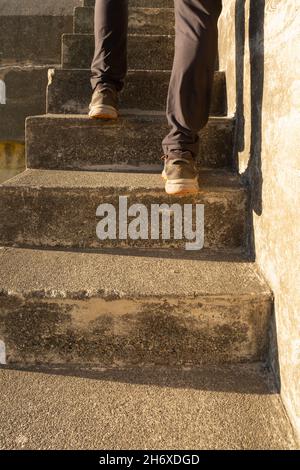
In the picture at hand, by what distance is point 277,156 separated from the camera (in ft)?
3.83

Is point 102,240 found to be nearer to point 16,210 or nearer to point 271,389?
point 16,210

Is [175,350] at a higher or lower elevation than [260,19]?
lower

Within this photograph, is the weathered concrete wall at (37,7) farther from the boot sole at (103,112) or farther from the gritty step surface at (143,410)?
the gritty step surface at (143,410)

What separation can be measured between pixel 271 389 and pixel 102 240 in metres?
0.75

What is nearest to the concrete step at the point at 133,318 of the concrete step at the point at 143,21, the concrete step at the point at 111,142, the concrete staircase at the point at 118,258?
the concrete staircase at the point at 118,258

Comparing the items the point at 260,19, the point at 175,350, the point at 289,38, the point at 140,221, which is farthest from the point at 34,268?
the point at 260,19

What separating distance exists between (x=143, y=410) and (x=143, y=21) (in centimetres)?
244

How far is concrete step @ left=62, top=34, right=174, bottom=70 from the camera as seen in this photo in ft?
7.49

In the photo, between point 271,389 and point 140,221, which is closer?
point 271,389

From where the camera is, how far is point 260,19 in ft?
4.56

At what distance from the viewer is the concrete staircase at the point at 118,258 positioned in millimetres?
1204

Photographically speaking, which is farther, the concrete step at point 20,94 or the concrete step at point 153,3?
the concrete step at point 153,3

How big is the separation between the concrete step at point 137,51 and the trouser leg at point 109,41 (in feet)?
1.61

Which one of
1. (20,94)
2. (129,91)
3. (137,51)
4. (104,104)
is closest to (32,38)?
(20,94)
